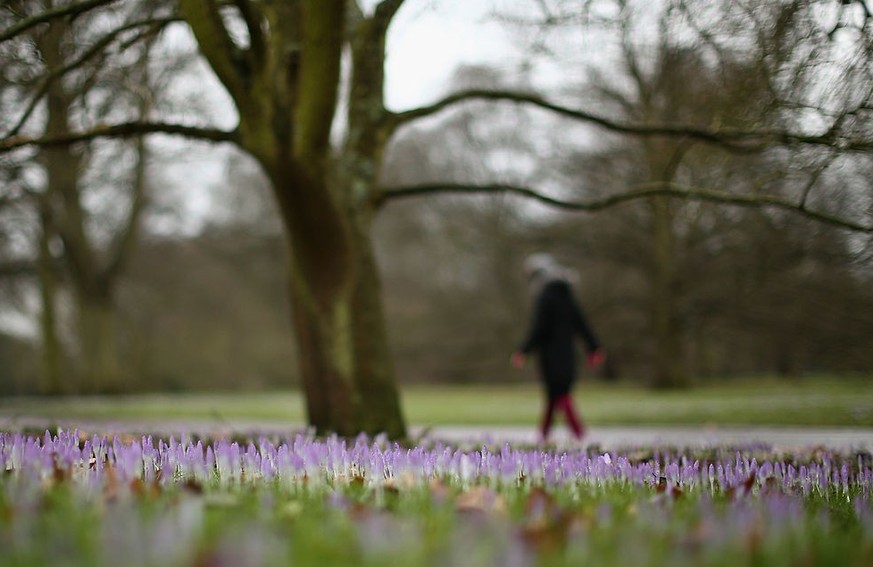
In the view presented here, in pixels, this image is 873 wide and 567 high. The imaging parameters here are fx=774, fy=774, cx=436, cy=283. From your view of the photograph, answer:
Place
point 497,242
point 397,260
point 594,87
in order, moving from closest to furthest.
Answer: point 594,87 → point 497,242 → point 397,260

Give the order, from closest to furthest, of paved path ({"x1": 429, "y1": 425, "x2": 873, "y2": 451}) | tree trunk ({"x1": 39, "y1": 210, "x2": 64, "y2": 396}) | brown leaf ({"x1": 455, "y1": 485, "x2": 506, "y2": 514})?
brown leaf ({"x1": 455, "y1": 485, "x2": 506, "y2": 514}) < paved path ({"x1": 429, "y1": 425, "x2": 873, "y2": 451}) < tree trunk ({"x1": 39, "y1": 210, "x2": 64, "y2": 396})

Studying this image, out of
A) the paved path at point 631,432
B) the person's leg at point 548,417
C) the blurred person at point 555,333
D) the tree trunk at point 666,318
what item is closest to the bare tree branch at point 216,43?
the paved path at point 631,432

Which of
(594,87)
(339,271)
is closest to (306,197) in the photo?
(339,271)

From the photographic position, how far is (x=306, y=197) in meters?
6.73

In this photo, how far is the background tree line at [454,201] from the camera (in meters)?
6.77

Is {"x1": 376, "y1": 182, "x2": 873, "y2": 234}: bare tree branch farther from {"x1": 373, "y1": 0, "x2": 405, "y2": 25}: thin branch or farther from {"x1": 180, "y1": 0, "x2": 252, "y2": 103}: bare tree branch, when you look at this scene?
{"x1": 180, "y1": 0, "x2": 252, "y2": 103}: bare tree branch

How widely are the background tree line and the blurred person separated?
1572 millimetres

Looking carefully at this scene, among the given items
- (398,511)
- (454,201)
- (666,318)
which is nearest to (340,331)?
(398,511)

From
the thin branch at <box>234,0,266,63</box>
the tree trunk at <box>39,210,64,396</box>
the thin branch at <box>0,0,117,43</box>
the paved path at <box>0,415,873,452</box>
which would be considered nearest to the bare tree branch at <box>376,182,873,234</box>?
the thin branch at <box>234,0,266,63</box>

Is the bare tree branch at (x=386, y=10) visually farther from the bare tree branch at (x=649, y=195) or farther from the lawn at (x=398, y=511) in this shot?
the lawn at (x=398, y=511)

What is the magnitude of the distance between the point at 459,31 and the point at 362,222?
2.41m

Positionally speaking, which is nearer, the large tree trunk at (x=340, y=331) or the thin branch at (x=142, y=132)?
the thin branch at (x=142, y=132)

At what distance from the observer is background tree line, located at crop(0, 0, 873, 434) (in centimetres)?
677

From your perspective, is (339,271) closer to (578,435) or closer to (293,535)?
(578,435)
